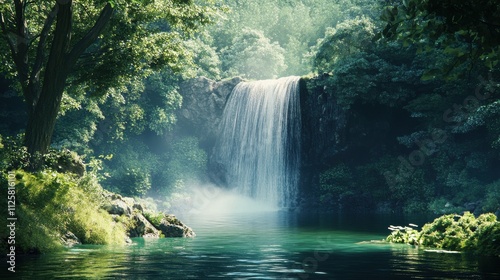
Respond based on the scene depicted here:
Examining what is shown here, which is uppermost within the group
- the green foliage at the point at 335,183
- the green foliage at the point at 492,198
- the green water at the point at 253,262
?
the green foliage at the point at 335,183

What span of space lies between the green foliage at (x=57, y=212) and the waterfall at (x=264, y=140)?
2843 cm

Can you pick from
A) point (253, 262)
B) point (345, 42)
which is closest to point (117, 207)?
point (253, 262)

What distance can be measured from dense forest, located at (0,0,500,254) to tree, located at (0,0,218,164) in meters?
0.05

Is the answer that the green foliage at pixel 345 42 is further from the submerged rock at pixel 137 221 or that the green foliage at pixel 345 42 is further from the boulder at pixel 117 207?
the boulder at pixel 117 207

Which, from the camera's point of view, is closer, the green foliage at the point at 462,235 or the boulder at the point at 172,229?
the green foliage at the point at 462,235

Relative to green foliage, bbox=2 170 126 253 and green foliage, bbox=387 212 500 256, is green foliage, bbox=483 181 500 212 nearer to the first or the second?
green foliage, bbox=387 212 500 256

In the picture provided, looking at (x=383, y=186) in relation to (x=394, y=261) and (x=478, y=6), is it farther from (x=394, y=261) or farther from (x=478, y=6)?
(x=478, y=6)

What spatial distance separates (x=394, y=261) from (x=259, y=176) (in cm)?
3543

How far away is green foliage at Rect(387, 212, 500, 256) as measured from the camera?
14141 mm

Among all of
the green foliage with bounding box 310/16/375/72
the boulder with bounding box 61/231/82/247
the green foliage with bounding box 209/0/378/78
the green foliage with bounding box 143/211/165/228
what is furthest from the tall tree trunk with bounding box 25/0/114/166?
the green foliage with bounding box 209/0/378/78

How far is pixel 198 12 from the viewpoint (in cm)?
2273

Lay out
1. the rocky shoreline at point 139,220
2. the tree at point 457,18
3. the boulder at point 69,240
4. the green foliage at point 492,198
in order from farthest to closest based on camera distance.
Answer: the green foliage at point 492,198, the rocky shoreline at point 139,220, the boulder at point 69,240, the tree at point 457,18

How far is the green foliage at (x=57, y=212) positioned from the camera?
46.4 feet

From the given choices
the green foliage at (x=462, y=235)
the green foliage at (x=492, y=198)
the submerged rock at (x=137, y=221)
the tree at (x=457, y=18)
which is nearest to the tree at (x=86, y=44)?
the submerged rock at (x=137, y=221)
